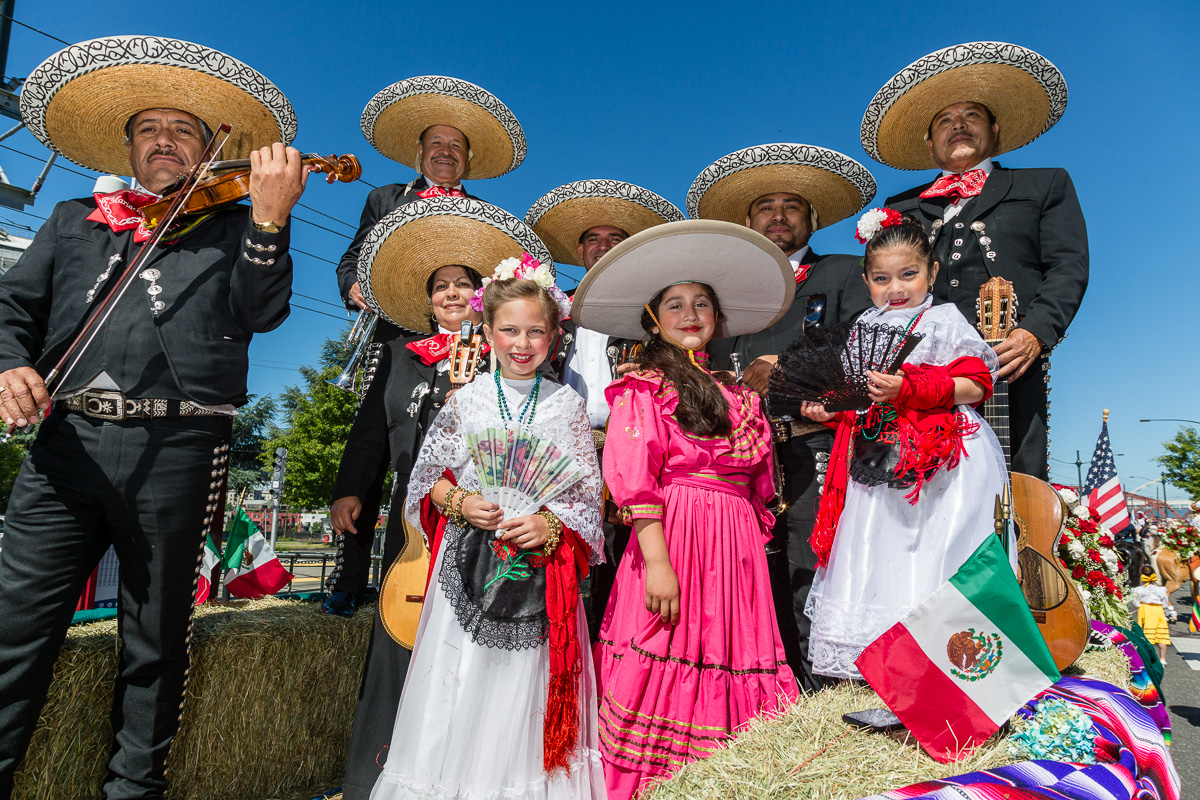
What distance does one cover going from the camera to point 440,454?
296 cm

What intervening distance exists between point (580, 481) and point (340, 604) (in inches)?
99.5

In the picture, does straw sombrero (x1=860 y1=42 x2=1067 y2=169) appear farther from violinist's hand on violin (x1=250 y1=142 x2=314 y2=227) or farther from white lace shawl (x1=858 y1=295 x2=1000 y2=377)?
violinist's hand on violin (x1=250 y1=142 x2=314 y2=227)

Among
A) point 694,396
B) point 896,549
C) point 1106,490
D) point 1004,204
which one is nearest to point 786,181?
point 1004,204

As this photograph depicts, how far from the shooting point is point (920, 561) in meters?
2.72

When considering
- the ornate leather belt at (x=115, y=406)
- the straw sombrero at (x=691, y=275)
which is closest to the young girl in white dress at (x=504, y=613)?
the straw sombrero at (x=691, y=275)

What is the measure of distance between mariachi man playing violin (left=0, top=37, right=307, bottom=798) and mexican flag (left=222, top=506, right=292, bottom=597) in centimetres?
352

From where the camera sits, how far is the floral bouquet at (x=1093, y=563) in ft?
17.0

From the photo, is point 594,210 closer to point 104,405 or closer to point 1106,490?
point 104,405

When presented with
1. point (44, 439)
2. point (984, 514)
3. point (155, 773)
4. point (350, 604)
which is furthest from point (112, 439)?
point (984, 514)

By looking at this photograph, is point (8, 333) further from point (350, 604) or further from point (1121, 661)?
point (1121, 661)

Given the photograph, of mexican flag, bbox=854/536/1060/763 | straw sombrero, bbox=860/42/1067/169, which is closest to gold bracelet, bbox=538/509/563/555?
mexican flag, bbox=854/536/1060/763

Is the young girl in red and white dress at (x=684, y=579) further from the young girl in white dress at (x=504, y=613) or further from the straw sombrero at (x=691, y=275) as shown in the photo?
the straw sombrero at (x=691, y=275)

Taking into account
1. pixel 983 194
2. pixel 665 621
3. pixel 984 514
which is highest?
pixel 983 194

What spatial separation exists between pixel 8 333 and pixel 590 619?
295 centimetres
